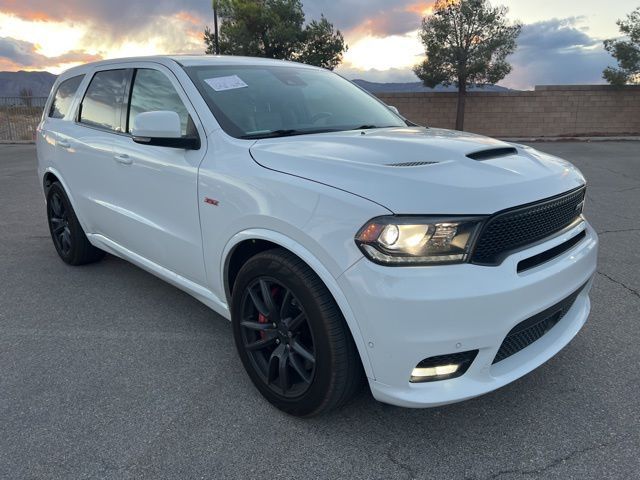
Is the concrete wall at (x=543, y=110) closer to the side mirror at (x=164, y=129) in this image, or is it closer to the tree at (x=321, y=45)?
the tree at (x=321, y=45)

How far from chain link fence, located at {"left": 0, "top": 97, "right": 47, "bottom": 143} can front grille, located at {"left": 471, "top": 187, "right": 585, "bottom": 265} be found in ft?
75.4

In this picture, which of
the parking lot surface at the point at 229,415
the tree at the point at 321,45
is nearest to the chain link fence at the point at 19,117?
the tree at the point at 321,45

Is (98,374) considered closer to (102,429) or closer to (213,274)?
(102,429)

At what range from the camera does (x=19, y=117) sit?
69.6ft

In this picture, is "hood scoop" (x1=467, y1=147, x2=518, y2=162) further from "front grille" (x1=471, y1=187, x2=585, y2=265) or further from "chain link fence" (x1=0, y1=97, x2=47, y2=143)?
"chain link fence" (x1=0, y1=97, x2=47, y2=143)

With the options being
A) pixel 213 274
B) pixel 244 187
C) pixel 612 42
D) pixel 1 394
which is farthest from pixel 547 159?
pixel 612 42

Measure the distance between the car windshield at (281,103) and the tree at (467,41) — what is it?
1767cm

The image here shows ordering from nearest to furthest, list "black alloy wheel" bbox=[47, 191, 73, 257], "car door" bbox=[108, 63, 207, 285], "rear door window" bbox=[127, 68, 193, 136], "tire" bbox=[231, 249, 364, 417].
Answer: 1. "tire" bbox=[231, 249, 364, 417]
2. "car door" bbox=[108, 63, 207, 285]
3. "rear door window" bbox=[127, 68, 193, 136]
4. "black alloy wheel" bbox=[47, 191, 73, 257]

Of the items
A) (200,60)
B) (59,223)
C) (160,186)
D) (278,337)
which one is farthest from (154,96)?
(59,223)

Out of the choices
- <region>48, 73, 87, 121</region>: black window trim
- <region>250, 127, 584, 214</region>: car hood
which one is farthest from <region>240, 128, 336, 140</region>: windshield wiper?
<region>48, 73, 87, 121</region>: black window trim

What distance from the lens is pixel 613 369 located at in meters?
2.89

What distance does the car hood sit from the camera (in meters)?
2.01

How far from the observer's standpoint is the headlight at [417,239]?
77.4 inches

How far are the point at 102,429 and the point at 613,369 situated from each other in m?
2.77
